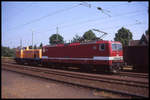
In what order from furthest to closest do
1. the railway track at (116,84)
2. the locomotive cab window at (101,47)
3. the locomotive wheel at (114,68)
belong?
the locomotive cab window at (101,47), the locomotive wheel at (114,68), the railway track at (116,84)

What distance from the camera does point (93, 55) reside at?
1636cm

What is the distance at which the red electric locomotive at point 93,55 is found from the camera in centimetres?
1513

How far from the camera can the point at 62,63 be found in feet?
67.7

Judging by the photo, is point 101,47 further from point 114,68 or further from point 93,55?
point 114,68

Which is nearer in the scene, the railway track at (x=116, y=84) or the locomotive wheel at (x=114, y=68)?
the railway track at (x=116, y=84)

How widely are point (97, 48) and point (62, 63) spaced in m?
6.43

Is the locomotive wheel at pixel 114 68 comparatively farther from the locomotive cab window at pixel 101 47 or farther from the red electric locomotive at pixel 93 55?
the locomotive cab window at pixel 101 47

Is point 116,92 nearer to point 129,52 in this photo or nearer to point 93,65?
point 93,65

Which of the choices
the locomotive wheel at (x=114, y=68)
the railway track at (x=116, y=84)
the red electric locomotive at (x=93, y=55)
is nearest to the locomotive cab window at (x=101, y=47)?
the red electric locomotive at (x=93, y=55)

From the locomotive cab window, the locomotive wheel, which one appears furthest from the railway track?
the locomotive cab window

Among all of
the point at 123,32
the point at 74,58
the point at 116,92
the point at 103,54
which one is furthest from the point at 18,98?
the point at 123,32

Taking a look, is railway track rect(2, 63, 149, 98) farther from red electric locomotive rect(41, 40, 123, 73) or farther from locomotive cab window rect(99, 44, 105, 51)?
locomotive cab window rect(99, 44, 105, 51)

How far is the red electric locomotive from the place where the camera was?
15.1 metres

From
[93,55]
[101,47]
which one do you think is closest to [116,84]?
[101,47]
